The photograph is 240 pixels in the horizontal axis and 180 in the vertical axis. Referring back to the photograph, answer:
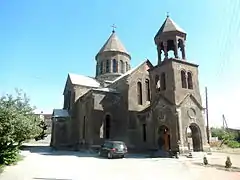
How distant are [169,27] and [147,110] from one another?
9.61m

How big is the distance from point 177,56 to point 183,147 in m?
9.87

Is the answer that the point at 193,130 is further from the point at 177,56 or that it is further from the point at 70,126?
the point at 70,126

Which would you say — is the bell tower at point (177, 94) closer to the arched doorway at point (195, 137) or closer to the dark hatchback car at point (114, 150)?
the arched doorway at point (195, 137)

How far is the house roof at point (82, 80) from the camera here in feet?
117

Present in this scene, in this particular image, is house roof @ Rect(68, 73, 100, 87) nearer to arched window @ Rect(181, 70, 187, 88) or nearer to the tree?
arched window @ Rect(181, 70, 187, 88)

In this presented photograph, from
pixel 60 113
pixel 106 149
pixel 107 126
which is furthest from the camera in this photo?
pixel 60 113

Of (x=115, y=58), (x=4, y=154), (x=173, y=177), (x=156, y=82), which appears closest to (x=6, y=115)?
(x=4, y=154)

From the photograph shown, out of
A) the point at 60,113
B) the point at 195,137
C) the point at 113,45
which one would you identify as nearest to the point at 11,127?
the point at 195,137

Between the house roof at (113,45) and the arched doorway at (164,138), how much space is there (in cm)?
1804

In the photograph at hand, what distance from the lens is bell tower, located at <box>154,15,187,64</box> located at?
25328mm

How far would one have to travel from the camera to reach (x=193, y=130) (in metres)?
24.4

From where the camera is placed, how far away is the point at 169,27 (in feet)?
85.3

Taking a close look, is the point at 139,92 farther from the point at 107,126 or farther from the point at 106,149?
the point at 106,149

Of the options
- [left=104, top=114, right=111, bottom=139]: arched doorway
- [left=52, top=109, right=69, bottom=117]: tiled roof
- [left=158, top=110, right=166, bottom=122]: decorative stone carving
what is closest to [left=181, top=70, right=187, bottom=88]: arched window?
[left=158, top=110, right=166, bottom=122]: decorative stone carving
